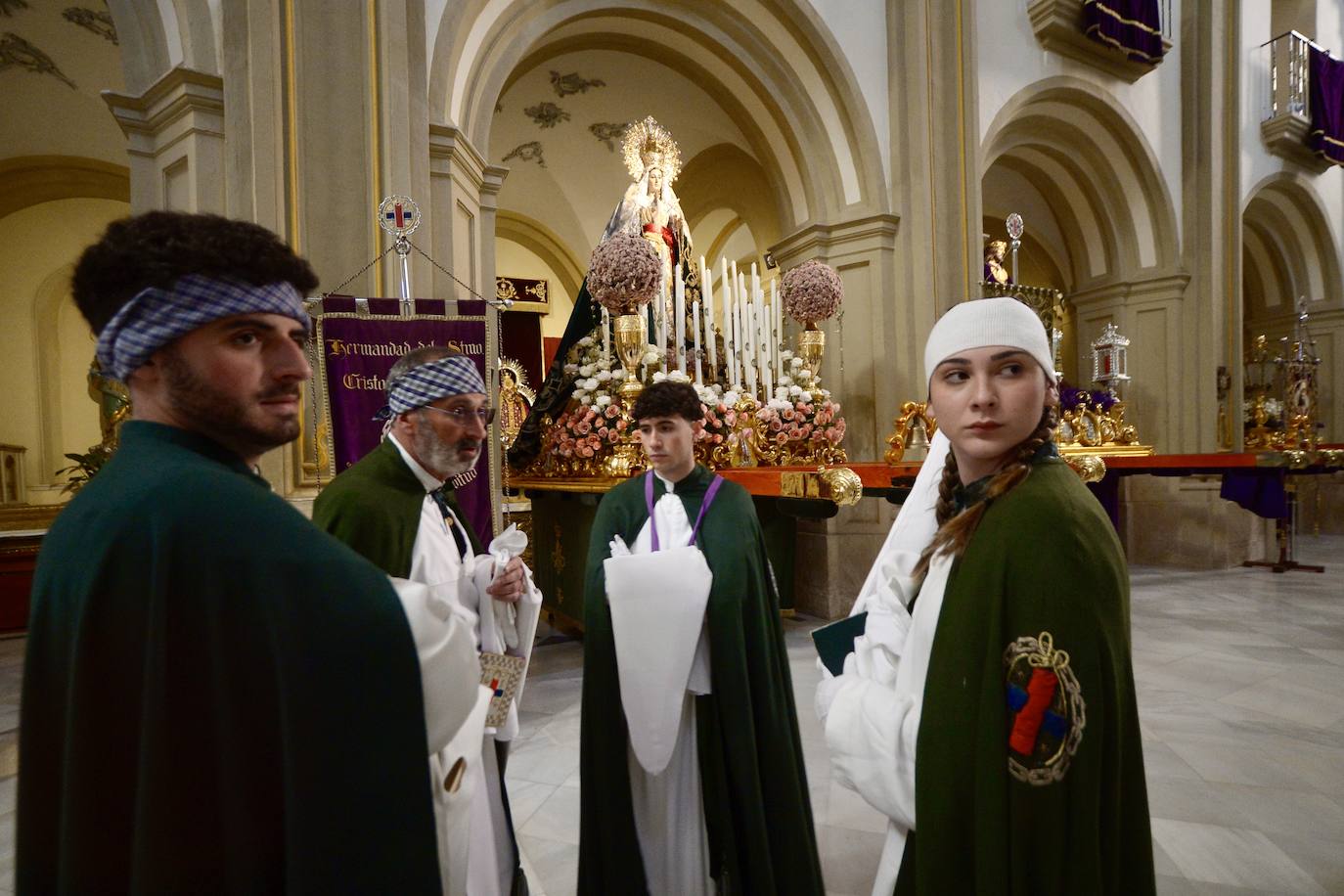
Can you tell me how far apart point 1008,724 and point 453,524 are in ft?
5.37

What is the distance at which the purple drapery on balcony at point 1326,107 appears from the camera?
35.6 ft

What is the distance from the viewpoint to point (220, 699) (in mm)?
817

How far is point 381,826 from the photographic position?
846 millimetres

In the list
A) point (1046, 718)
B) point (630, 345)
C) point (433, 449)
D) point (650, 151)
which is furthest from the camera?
point (650, 151)

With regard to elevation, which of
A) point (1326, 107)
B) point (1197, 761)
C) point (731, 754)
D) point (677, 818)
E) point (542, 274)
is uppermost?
point (1326, 107)

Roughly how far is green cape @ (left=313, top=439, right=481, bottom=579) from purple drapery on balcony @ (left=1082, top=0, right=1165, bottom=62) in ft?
31.6

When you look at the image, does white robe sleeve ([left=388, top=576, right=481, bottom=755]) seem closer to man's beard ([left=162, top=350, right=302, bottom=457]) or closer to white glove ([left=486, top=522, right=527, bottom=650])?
man's beard ([left=162, top=350, right=302, bottom=457])

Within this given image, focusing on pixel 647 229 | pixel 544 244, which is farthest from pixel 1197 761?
pixel 544 244

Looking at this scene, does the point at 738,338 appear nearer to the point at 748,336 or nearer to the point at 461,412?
the point at 748,336

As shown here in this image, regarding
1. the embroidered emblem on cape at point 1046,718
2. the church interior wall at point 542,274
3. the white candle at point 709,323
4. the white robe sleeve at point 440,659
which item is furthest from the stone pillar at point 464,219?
the church interior wall at point 542,274

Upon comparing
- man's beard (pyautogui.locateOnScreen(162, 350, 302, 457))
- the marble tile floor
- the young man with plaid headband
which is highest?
man's beard (pyautogui.locateOnScreen(162, 350, 302, 457))

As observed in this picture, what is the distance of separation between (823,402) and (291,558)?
5.23 m

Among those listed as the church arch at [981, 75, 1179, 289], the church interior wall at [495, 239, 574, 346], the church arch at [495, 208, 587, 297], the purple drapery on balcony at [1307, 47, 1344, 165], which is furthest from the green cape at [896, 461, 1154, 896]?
the purple drapery on balcony at [1307, 47, 1344, 165]

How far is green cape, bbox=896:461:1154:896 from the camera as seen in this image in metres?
1.12
